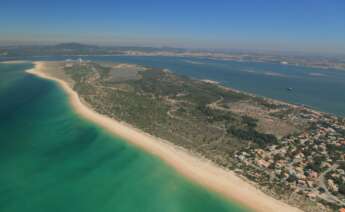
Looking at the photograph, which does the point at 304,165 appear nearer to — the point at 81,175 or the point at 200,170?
the point at 200,170

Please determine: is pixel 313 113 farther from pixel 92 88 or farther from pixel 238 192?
pixel 92 88

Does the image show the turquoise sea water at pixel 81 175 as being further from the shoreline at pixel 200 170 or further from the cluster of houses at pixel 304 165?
the cluster of houses at pixel 304 165

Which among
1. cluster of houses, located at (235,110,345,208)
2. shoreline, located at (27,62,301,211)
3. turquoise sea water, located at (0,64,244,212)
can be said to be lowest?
turquoise sea water, located at (0,64,244,212)

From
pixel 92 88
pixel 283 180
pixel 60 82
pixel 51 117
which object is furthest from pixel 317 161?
pixel 60 82

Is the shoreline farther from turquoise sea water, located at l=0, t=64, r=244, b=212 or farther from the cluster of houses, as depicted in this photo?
the cluster of houses

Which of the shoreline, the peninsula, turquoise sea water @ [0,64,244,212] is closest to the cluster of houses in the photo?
the peninsula

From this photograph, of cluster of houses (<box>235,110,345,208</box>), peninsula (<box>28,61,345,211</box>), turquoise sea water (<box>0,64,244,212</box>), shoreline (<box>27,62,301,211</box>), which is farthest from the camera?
peninsula (<box>28,61,345,211</box>)

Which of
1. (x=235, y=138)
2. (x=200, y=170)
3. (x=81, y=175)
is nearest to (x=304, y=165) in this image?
(x=235, y=138)
